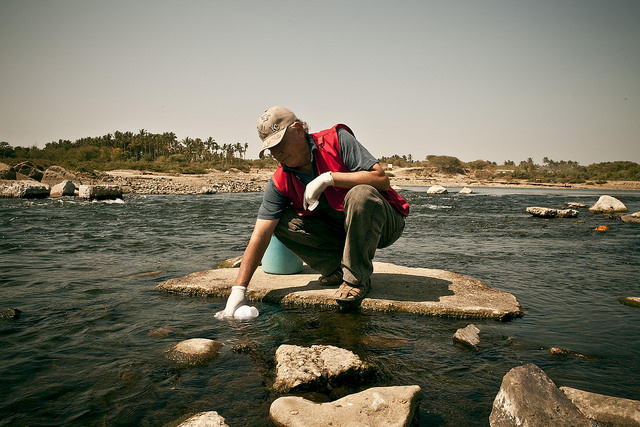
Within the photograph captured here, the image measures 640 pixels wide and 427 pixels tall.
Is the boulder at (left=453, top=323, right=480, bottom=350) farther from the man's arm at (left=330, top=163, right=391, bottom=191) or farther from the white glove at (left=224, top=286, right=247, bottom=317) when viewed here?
the white glove at (left=224, top=286, right=247, bottom=317)

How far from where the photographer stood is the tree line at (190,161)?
149 feet

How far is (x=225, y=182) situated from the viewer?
34.5 meters

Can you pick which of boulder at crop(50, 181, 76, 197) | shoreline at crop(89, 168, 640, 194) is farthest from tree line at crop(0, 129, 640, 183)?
boulder at crop(50, 181, 76, 197)

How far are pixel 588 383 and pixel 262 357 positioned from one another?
188 centimetres

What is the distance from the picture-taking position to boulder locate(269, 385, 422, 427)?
1756mm

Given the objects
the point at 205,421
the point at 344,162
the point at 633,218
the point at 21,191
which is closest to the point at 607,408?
the point at 205,421

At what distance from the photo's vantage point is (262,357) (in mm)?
2576

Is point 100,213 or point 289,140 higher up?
point 289,140

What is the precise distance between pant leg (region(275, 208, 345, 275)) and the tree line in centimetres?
3292

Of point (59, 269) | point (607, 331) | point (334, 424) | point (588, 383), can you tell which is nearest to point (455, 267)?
point (607, 331)

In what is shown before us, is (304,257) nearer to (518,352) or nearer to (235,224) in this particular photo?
(518,352)

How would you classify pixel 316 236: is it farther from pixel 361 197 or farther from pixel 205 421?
pixel 205 421

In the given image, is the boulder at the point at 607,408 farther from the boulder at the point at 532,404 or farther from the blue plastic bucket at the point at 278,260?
the blue plastic bucket at the point at 278,260

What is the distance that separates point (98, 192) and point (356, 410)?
751 inches
